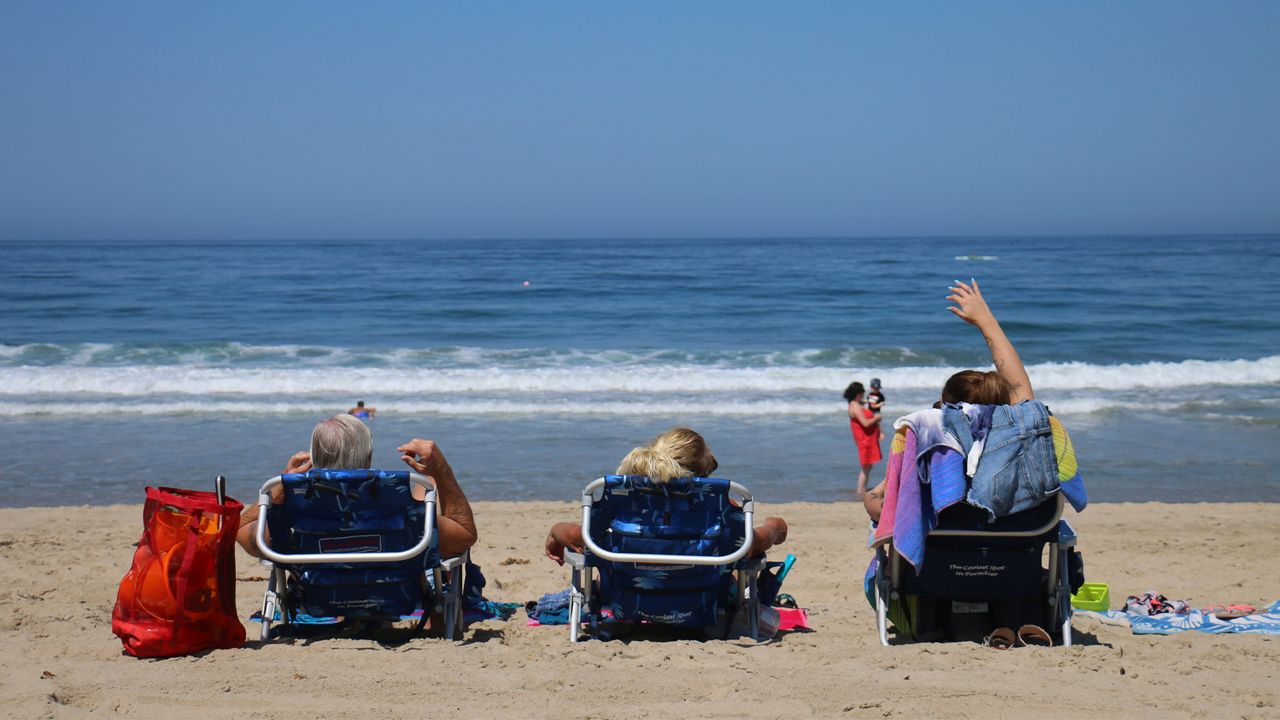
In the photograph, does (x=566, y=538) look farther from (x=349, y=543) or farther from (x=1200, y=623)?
(x=1200, y=623)

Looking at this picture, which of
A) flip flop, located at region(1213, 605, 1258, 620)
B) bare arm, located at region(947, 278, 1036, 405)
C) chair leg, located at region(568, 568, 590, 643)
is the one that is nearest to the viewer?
bare arm, located at region(947, 278, 1036, 405)

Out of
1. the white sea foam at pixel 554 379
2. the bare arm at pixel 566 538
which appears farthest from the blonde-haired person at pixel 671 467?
the white sea foam at pixel 554 379

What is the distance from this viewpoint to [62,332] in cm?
2330

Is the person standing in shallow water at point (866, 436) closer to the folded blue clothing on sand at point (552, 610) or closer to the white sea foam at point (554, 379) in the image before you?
the folded blue clothing on sand at point (552, 610)

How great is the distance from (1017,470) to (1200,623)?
1.54m

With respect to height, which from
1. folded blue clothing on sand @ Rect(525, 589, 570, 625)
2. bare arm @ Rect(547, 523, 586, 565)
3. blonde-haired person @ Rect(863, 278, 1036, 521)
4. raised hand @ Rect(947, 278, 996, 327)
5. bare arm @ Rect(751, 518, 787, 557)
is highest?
raised hand @ Rect(947, 278, 996, 327)

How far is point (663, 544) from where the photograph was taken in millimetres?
4090

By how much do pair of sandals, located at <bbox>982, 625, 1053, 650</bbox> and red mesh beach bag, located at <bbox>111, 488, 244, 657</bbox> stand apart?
2943 mm

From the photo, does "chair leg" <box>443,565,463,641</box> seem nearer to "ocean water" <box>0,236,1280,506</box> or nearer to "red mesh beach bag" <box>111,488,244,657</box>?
"red mesh beach bag" <box>111,488,244,657</box>

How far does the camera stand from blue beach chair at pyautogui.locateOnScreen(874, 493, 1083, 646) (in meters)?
3.93

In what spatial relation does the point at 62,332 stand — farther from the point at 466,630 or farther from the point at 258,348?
the point at 466,630

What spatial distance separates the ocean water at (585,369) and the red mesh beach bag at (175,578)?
5.00 meters

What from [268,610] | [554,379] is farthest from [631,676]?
[554,379]

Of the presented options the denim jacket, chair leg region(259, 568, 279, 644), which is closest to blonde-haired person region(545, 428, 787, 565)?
the denim jacket
